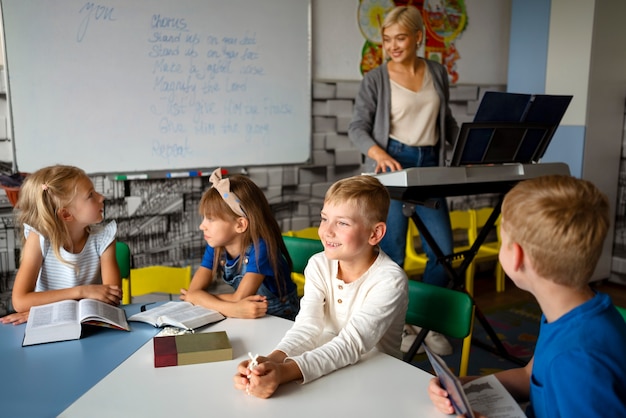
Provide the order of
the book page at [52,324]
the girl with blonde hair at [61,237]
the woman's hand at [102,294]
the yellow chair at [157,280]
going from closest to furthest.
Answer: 1. the book page at [52,324]
2. the woman's hand at [102,294]
3. the girl with blonde hair at [61,237]
4. the yellow chair at [157,280]

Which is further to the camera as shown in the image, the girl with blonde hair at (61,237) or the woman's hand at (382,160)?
the woman's hand at (382,160)

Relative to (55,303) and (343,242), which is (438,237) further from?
(55,303)

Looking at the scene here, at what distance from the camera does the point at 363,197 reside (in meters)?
1.58

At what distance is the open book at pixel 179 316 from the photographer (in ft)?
4.96

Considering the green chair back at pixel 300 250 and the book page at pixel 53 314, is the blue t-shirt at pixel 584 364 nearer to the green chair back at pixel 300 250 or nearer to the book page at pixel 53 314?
the book page at pixel 53 314

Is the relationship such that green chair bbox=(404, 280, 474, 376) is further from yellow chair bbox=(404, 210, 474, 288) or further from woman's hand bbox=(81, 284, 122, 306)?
yellow chair bbox=(404, 210, 474, 288)

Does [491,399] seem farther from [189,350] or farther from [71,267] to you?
[71,267]

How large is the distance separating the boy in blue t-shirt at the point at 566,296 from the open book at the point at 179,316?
665 mm

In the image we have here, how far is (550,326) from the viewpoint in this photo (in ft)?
3.58

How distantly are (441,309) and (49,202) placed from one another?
50.2 inches

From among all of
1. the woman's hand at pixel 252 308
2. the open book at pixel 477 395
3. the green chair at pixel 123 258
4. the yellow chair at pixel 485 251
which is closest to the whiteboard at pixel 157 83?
the green chair at pixel 123 258

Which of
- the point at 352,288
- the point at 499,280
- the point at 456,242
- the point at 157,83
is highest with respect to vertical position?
the point at 157,83

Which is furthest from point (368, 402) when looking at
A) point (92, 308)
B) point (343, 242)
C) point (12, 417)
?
point (92, 308)

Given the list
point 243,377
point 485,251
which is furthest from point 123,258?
point 485,251
